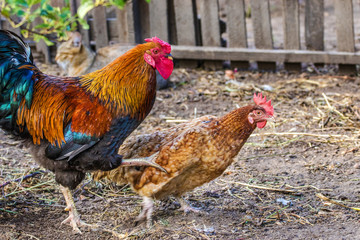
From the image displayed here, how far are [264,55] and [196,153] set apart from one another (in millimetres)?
4461

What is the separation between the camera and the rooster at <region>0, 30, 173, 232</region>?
383 centimetres

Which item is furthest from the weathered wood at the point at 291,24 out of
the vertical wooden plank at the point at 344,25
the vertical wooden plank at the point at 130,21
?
the vertical wooden plank at the point at 130,21

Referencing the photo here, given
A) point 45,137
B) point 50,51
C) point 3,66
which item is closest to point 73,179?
point 45,137

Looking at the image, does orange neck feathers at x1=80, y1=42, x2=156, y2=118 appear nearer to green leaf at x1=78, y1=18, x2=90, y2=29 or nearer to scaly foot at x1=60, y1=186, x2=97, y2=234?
scaly foot at x1=60, y1=186, x2=97, y2=234

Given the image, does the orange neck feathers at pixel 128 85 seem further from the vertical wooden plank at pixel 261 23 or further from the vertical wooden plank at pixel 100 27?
the vertical wooden plank at pixel 100 27

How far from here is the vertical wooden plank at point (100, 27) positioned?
8352 mm

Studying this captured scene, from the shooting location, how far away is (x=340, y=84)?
7348mm

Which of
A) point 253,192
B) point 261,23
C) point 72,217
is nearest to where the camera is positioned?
point 72,217

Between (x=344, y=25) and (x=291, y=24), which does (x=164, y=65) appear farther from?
(x=344, y=25)

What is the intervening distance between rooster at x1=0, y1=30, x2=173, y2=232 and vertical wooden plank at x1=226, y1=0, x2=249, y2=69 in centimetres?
427

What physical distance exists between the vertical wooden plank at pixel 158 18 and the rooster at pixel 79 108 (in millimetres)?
4330

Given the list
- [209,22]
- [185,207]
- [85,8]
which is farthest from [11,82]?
[209,22]

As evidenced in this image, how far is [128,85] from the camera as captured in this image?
12.8 feet

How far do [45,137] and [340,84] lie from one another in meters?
5.01
